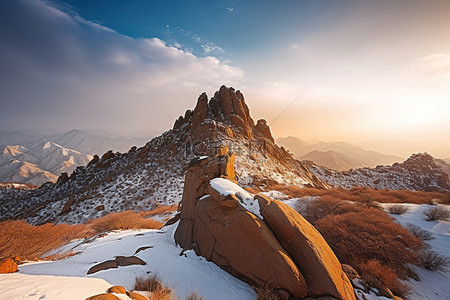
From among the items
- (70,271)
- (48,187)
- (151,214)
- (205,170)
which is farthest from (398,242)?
(48,187)

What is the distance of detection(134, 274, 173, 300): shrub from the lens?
3.73m

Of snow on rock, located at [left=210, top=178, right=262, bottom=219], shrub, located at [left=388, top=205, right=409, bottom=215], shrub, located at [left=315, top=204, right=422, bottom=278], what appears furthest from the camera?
shrub, located at [left=388, top=205, right=409, bottom=215]

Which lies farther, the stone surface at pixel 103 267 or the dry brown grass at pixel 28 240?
the dry brown grass at pixel 28 240

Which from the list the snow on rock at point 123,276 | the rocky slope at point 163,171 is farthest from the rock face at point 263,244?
the rocky slope at point 163,171

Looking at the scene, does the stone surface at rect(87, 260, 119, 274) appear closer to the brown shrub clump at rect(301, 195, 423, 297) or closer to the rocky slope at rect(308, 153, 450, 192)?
the brown shrub clump at rect(301, 195, 423, 297)

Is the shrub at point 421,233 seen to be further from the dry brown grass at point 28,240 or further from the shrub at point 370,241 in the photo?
the dry brown grass at point 28,240

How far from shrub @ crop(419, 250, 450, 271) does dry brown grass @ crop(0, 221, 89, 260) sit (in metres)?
15.4

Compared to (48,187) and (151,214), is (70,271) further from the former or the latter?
(48,187)

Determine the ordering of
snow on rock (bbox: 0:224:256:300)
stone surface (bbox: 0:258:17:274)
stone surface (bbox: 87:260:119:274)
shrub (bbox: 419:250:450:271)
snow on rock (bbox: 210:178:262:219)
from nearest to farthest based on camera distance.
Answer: snow on rock (bbox: 0:224:256:300)
stone surface (bbox: 0:258:17:274)
stone surface (bbox: 87:260:119:274)
shrub (bbox: 419:250:450:271)
snow on rock (bbox: 210:178:262:219)

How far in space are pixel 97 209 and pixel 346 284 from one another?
25353mm

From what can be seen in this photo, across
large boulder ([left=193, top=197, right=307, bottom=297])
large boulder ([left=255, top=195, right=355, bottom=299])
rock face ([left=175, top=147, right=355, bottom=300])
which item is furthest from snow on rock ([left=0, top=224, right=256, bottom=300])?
large boulder ([left=255, top=195, right=355, bottom=299])

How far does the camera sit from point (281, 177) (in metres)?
28.7

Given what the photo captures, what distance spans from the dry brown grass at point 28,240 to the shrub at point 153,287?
6035mm

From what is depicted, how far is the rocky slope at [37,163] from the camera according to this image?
95000 mm
